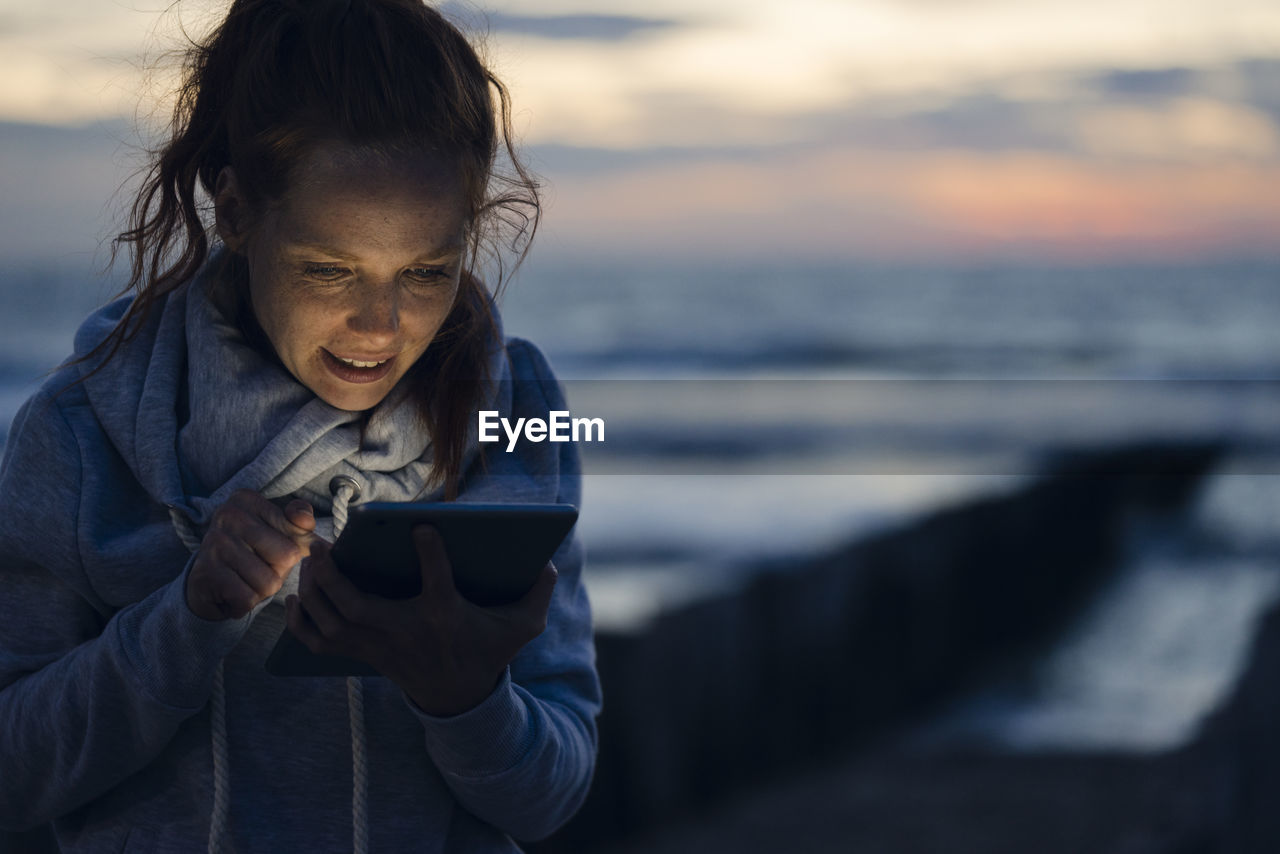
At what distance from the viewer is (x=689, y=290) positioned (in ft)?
101

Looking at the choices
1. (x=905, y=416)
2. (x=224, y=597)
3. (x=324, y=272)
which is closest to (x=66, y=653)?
(x=224, y=597)

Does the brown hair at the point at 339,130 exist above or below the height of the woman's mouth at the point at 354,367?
above

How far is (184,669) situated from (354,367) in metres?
0.40

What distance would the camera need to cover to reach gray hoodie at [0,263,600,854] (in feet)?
4.64

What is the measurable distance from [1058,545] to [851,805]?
5.66 m

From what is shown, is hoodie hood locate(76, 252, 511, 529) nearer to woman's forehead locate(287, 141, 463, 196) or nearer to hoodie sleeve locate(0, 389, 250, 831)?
hoodie sleeve locate(0, 389, 250, 831)

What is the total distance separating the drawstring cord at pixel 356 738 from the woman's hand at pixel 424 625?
189 millimetres

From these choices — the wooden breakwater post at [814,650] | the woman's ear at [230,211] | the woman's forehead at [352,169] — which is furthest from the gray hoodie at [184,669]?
the wooden breakwater post at [814,650]

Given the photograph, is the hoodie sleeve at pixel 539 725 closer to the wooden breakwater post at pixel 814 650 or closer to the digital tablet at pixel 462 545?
the digital tablet at pixel 462 545

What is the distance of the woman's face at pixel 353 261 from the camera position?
1.38 metres

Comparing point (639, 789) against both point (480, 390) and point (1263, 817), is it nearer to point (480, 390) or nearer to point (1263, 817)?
point (1263, 817)

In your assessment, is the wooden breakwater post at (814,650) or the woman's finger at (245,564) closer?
the woman's finger at (245,564)

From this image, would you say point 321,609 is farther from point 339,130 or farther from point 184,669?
point 339,130

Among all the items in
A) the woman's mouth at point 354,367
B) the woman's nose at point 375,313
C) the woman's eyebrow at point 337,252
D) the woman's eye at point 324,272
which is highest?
the woman's eyebrow at point 337,252
